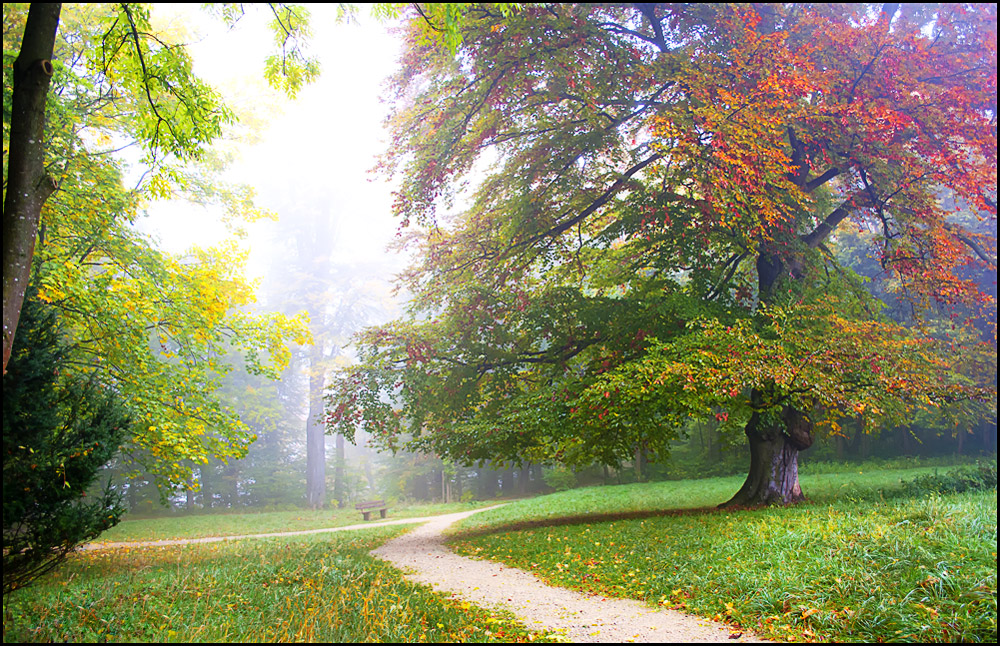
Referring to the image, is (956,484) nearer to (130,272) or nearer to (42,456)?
(42,456)

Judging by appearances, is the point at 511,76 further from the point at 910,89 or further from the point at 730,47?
the point at 910,89

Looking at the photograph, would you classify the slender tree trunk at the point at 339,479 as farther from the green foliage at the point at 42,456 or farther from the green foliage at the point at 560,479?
the green foliage at the point at 42,456

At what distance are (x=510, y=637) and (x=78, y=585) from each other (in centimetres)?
422

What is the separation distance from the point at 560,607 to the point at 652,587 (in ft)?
3.43

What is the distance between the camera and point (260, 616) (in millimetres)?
3938

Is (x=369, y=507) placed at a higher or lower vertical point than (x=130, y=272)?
lower

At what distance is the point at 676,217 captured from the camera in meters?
8.98

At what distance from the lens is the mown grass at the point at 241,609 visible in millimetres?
3562

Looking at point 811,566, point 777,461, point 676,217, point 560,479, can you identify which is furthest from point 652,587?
point 560,479

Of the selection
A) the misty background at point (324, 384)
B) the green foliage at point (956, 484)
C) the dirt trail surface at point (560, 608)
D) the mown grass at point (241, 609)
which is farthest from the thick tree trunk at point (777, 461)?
the misty background at point (324, 384)

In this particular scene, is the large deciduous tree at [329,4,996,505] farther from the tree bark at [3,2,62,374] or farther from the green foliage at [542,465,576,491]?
the green foliage at [542,465,576,491]

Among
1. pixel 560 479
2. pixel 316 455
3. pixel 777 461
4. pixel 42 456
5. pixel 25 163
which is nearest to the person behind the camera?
pixel 25 163

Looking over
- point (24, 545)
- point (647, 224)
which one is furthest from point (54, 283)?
point (647, 224)

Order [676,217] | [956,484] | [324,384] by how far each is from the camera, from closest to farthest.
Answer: [676,217]
[956,484]
[324,384]
